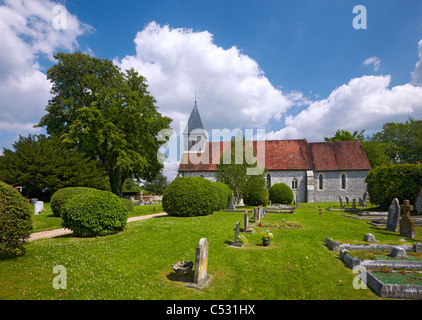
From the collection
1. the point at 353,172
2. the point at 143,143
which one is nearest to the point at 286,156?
the point at 353,172

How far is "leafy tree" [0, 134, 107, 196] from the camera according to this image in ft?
66.4

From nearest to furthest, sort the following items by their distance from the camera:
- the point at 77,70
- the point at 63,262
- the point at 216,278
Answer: the point at 216,278
the point at 63,262
the point at 77,70

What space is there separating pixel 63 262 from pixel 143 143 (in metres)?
21.2

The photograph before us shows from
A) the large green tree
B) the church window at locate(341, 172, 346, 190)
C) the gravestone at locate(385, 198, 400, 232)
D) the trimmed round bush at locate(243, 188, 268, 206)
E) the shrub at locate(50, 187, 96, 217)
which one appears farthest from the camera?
the church window at locate(341, 172, 346, 190)

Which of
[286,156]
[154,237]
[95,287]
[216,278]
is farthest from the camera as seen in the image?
[286,156]

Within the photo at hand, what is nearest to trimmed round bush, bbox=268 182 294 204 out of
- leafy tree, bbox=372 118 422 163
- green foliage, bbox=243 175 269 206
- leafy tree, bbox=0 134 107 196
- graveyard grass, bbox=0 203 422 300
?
green foliage, bbox=243 175 269 206

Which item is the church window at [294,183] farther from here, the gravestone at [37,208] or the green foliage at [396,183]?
the gravestone at [37,208]

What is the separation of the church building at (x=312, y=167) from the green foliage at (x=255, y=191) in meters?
7.01

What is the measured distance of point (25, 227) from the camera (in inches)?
267

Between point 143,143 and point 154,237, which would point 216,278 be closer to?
point 154,237

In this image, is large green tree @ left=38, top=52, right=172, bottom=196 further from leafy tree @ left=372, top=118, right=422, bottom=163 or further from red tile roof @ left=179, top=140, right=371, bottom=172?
leafy tree @ left=372, top=118, right=422, bottom=163

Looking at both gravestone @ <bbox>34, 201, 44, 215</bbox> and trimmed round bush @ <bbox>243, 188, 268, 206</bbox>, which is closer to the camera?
gravestone @ <bbox>34, 201, 44, 215</bbox>

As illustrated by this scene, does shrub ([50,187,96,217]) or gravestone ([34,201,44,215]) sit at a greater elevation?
shrub ([50,187,96,217])

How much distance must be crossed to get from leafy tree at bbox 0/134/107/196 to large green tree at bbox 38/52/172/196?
1994 millimetres
